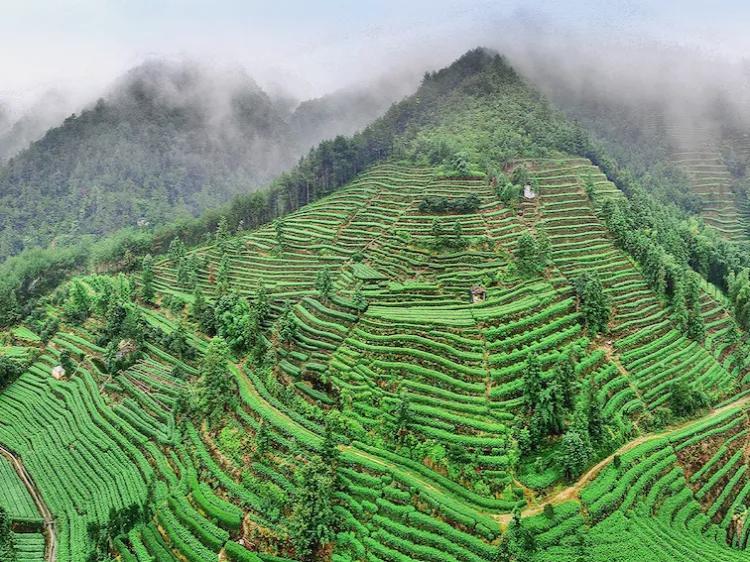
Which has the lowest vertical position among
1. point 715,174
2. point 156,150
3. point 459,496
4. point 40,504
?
point 715,174

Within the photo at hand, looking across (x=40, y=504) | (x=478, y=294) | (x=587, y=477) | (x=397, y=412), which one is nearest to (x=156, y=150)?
(x=40, y=504)

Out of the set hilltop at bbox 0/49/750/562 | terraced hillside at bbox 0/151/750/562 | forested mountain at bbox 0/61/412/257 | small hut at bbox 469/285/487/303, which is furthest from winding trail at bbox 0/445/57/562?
forested mountain at bbox 0/61/412/257

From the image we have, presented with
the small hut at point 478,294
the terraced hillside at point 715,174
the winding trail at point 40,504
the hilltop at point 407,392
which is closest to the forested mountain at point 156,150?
the hilltop at point 407,392

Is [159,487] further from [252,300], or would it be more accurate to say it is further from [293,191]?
[293,191]

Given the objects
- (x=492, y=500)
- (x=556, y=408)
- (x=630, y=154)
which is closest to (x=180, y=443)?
(x=492, y=500)

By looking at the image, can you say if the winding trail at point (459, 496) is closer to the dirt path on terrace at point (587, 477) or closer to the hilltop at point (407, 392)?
the dirt path on terrace at point (587, 477)

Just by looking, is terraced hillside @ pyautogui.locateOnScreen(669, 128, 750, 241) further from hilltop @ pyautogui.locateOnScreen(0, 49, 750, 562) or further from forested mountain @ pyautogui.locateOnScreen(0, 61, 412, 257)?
forested mountain @ pyautogui.locateOnScreen(0, 61, 412, 257)

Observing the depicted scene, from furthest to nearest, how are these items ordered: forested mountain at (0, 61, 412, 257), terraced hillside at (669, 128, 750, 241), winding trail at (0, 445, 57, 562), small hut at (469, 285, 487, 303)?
forested mountain at (0, 61, 412, 257) < terraced hillside at (669, 128, 750, 241) < small hut at (469, 285, 487, 303) < winding trail at (0, 445, 57, 562)

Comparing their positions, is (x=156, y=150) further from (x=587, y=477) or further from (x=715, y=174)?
(x=587, y=477)
